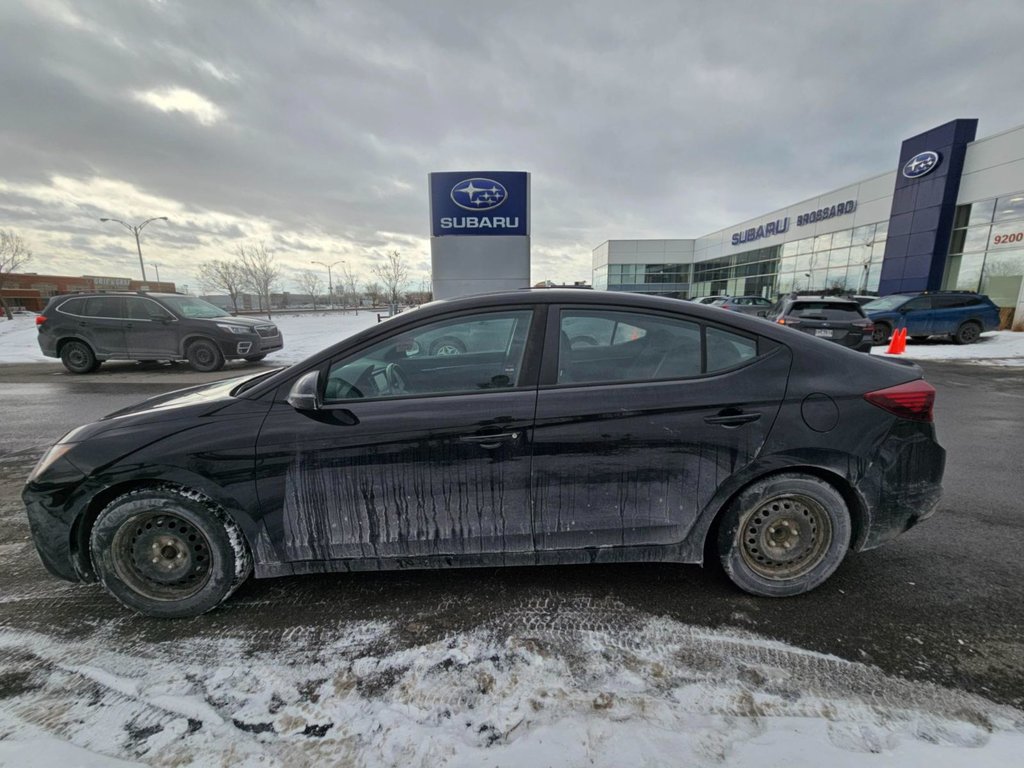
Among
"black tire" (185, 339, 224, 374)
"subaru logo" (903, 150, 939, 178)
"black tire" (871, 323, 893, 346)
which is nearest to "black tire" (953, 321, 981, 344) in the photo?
"black tire" (871, 323, 893, 346)

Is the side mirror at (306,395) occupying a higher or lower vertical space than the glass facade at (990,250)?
lower

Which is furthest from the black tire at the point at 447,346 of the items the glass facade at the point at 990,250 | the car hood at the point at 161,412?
the glass facade at the point at 990,250

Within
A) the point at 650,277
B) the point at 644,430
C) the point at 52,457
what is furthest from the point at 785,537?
the point at 650,277

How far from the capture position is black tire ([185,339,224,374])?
9.57 meters

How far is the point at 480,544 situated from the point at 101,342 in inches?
452

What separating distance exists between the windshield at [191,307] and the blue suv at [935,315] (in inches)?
697

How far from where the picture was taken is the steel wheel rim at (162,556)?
2170 millimetres

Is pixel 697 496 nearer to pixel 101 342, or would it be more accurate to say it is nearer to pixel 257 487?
pixel 257 487

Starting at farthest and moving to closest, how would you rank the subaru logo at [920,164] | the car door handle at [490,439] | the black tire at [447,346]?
the subaru logo at [920,164] → the black tire at [447,346] → the car door handle at [490,439]

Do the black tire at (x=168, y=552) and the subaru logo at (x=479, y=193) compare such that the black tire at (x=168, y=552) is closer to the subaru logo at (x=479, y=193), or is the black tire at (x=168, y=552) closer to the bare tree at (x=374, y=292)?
the subaru logo at (x=479, y=193)

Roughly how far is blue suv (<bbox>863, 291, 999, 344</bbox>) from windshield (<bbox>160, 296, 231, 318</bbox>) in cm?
1770

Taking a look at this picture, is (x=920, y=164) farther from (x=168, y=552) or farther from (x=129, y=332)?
(x=129, y=332)

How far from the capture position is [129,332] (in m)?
9.53

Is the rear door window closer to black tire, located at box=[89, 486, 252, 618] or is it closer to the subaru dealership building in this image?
black tire, located at box=[89, 486, 252, 618]
